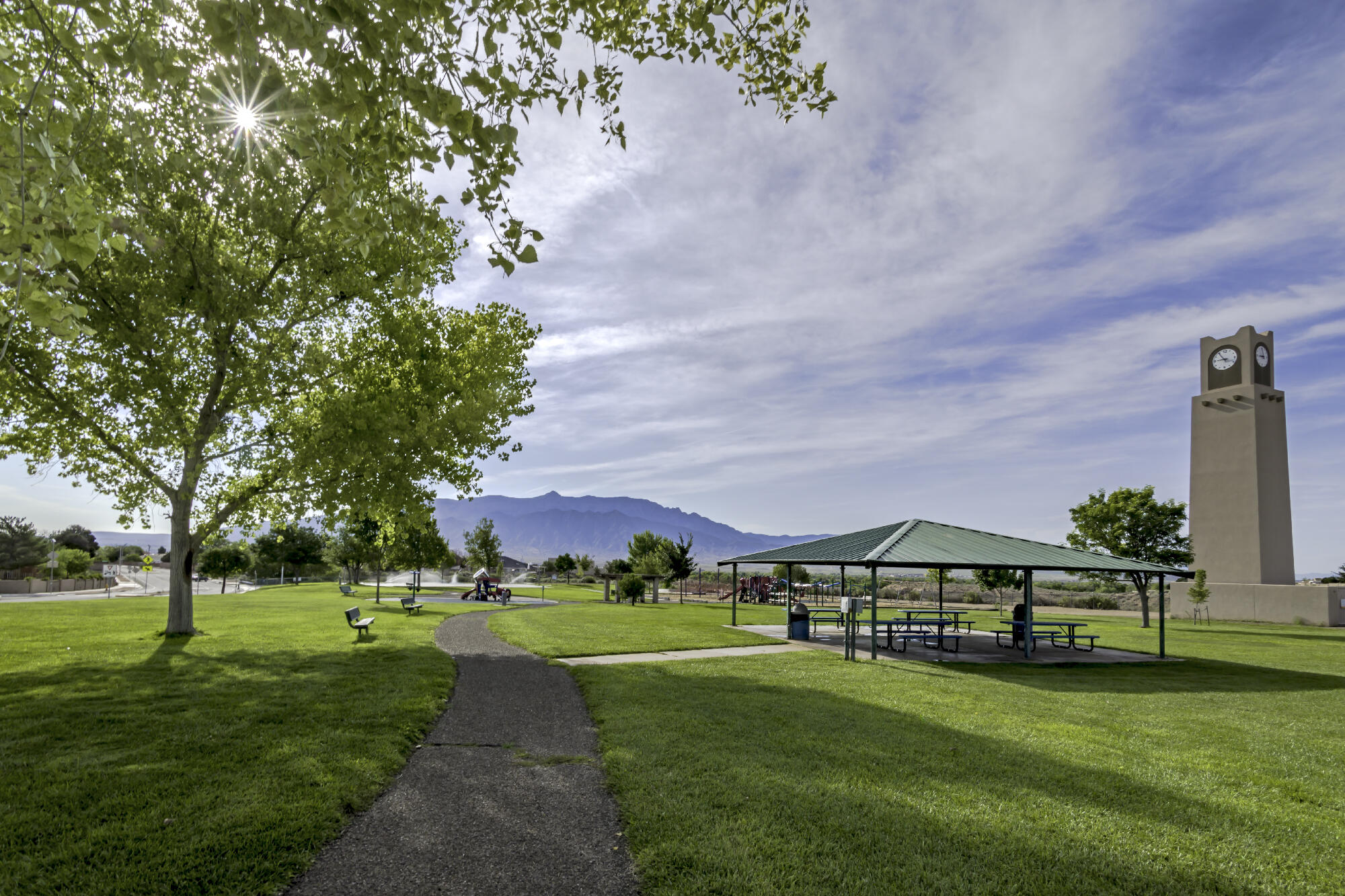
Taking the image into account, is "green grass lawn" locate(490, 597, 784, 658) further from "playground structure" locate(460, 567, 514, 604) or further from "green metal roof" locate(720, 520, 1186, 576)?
"playground structure" locate(460, 567, 514, 604)

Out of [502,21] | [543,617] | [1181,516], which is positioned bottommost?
[543,617]

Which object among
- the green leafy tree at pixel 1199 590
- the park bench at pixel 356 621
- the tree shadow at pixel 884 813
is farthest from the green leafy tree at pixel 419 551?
the green leafy tree at pixel 1199 590

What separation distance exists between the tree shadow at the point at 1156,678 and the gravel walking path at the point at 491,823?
388 inches

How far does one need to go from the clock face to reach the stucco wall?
12.1m

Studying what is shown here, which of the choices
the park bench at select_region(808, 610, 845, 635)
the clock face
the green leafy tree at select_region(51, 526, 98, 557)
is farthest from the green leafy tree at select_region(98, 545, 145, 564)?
the clock face

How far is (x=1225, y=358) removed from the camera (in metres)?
37.9

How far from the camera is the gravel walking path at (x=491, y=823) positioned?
4.12 metres

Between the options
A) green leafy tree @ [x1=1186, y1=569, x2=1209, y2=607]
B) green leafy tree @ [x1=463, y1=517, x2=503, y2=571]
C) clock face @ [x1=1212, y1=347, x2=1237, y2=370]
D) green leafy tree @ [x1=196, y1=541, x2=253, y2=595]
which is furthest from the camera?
green leafy tree @ [x1=463, y1=517, x2=503, y2=571]

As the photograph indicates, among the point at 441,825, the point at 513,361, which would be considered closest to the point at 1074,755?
the point at 441,825

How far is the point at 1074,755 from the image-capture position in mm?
7328

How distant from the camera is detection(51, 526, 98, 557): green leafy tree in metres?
68.9

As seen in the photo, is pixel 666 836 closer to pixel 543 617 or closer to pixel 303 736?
pixel 303 736

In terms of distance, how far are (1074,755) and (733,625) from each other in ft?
50.3

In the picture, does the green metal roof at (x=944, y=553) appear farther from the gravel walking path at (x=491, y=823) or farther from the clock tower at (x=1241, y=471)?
the clock tower at (x=1241, y=471)
